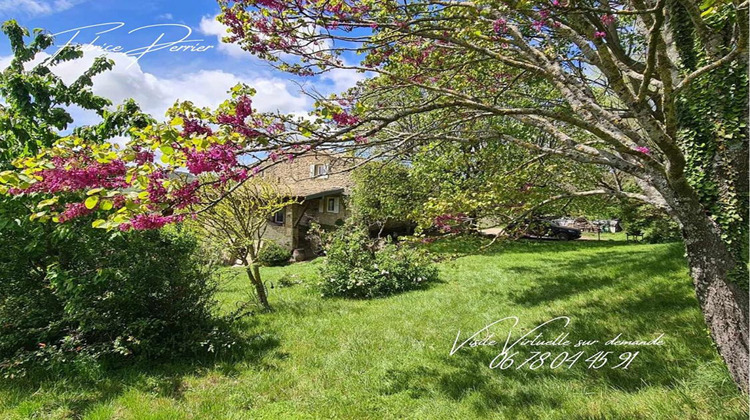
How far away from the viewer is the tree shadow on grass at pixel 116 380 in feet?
12.2

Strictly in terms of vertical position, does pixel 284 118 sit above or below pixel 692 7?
below

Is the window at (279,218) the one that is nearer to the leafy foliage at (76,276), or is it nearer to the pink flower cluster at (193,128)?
the leafy foliage at (76,276)

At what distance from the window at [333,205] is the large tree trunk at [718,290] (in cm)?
1838

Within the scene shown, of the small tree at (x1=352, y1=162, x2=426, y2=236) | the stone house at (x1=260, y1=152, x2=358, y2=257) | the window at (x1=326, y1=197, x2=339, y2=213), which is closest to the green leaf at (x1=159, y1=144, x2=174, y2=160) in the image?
the small tree at (x1=352, y1=162, x2=426, y2=236)

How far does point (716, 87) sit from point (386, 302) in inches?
248

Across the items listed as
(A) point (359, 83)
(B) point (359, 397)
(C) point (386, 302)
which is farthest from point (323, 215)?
(B) point (359, 397)

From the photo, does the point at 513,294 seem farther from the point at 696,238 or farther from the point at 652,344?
the point at 696,238

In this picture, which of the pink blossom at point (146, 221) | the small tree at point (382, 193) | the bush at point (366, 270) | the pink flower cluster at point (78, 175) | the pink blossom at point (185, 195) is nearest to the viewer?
the pink flower cluster at point (78, 175)

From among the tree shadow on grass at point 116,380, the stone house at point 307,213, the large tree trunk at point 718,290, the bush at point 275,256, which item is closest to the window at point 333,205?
the stone house at point 307,213

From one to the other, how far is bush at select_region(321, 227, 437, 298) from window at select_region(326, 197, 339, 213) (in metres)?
11.1

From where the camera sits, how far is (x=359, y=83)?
5352mm

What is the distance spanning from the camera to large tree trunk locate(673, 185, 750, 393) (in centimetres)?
296

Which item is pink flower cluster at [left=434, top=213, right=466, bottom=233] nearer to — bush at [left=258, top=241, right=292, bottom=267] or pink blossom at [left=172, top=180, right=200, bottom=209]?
pink blossom at [left=172, top=180, right=200, bottom=209]

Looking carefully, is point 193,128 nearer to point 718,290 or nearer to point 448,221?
point 448,221
